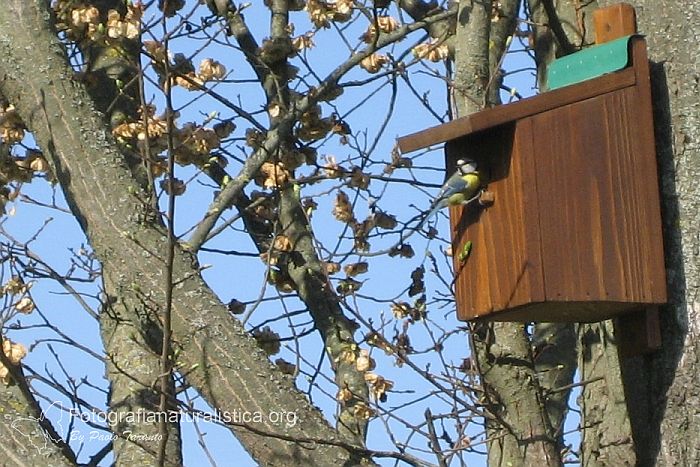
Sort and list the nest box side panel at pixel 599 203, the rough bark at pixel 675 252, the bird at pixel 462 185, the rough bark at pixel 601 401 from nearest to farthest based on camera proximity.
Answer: the rough bark at pixel 675 252 < the nest box side panel at pixel 599 203 < the bird at pixel 462 185 < the rough bark at pixel 601 401

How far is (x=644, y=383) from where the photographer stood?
2.68 metres

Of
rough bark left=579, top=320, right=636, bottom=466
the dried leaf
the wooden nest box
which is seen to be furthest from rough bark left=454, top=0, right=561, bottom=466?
the dried leaf

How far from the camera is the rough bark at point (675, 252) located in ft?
8.44

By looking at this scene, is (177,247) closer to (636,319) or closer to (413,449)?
(413,449)

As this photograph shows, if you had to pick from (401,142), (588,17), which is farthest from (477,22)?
(401,142)

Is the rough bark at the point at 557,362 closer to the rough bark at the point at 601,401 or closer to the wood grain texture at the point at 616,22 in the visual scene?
the rough bark at the point at 601,401

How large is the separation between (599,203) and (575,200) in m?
0.05

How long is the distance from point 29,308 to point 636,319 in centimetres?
235

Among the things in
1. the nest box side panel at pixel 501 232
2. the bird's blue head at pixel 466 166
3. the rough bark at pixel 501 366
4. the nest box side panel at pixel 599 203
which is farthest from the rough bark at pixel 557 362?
the nest box side panel at pixel 599 203

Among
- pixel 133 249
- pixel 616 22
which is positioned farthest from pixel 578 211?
pixel 133 249

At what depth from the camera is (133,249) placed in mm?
3193

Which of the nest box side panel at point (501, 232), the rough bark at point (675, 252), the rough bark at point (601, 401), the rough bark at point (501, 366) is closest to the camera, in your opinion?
the rough bark at point (675, 252)

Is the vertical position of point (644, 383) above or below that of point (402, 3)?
below

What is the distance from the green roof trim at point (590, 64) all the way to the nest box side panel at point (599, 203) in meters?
0.07
